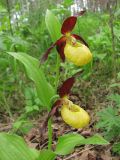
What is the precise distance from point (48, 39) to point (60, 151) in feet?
7.12

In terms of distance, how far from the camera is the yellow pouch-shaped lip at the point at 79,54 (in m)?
1.37

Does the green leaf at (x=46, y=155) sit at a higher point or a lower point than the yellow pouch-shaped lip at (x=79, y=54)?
lower

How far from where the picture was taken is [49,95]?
1.49 meters

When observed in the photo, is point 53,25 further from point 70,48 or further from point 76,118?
point 76,118

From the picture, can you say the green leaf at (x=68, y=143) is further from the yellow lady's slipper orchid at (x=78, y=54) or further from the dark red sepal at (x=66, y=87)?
the yellow lady's slipper orchid at (x=78, y=54)

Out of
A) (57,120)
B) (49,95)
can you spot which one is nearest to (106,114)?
(49,95)

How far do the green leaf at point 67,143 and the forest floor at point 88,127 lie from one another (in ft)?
0.41

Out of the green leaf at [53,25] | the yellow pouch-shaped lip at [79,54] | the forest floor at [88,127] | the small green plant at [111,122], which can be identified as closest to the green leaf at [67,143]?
the forest floor at [88,127]

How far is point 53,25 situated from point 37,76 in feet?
0.79

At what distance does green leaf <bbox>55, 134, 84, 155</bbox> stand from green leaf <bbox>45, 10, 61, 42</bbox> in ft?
1.57

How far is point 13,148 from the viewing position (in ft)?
4.59

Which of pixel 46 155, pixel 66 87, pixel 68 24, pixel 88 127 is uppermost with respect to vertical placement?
pixel 68 24

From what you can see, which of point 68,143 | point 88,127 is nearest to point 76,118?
point 68,143

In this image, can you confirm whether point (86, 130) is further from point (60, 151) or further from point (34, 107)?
point (60, 151)
